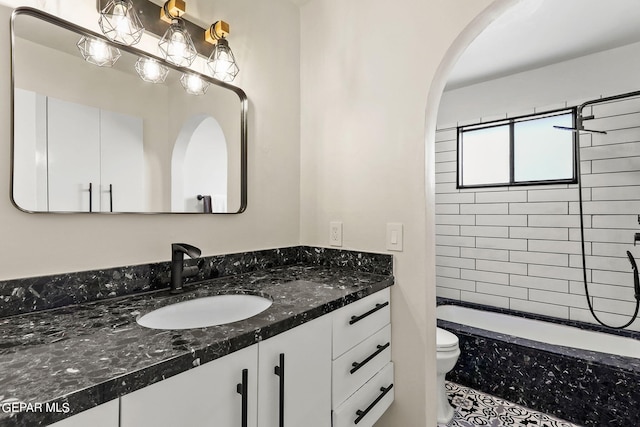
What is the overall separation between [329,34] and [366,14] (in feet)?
0.80

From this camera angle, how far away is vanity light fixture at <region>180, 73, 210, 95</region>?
1350 mm

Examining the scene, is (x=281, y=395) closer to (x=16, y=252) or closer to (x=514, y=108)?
(x=16, y=252)

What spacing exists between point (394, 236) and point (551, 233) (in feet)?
6.10

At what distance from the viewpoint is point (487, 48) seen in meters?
2.36

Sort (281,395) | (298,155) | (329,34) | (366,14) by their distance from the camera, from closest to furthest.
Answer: (281,395), (366,14), (329,34), (298,155)

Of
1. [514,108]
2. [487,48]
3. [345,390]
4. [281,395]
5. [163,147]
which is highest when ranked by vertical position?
[487,48]

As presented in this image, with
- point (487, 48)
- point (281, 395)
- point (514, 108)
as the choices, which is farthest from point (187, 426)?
point (514, 108)

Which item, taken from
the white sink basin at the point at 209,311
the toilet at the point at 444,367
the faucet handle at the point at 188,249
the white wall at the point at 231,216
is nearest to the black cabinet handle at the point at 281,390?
the white sink basin at the point at 209,311

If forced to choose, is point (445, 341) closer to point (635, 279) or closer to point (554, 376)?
point (554, 376)

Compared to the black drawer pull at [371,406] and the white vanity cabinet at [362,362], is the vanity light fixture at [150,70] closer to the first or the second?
the white vanity cabinet at [362,362]

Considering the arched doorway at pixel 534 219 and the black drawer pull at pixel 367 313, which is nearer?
the black drawer pull at pixel 367 313

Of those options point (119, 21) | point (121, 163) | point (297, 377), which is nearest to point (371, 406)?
point (297, 377)

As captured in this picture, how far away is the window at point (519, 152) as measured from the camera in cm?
260

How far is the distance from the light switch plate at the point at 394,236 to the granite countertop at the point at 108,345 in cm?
39
